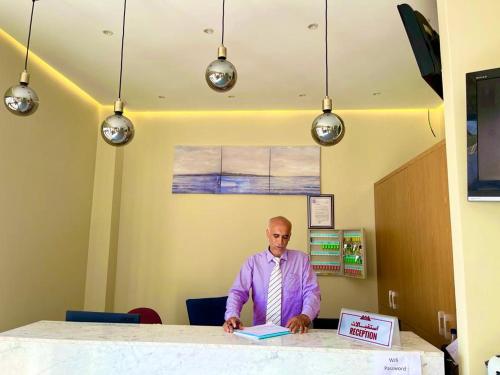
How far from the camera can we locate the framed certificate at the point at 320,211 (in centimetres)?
450

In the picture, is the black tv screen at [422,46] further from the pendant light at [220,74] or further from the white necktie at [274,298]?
the white necktie at [274,298]

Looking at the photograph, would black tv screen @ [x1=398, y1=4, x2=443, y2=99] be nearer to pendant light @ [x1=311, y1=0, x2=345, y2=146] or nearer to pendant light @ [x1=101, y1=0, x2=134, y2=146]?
pendant light @ [x1=311, y1=0, x2=345, y2=146]

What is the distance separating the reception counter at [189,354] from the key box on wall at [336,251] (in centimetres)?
235

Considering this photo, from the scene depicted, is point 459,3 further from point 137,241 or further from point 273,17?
point 137,241

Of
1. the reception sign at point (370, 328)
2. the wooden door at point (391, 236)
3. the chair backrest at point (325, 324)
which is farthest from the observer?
the chair backrest at point (325, 324)

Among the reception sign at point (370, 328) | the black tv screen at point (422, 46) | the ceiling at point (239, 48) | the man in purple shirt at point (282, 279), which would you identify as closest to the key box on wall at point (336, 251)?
the ceiling at point (239, 48)

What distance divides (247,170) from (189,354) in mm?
3048

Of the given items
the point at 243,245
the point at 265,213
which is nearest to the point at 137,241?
the point at 243,245

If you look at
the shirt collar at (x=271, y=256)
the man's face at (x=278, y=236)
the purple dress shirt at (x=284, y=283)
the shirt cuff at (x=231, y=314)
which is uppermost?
the man's face at (x=278, y=236)

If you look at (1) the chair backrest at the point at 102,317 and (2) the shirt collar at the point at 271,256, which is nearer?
(1) the chair backrest at the point at 102,317

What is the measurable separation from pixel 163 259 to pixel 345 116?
9.19 feet

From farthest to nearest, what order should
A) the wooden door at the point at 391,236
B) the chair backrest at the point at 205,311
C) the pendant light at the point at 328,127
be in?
the chair backrest at the point at 205,311, the wooden door at the point at 391,236, the pendant light at the point at 328,127

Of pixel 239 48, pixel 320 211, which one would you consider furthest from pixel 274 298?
pixel 320 211

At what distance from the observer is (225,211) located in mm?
4648
